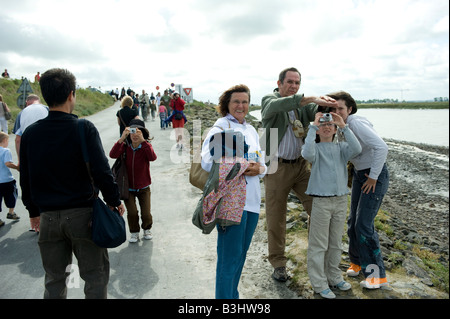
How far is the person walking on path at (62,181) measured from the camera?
2.43 meters

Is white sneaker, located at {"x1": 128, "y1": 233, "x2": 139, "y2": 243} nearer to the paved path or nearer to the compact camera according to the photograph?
the paved path

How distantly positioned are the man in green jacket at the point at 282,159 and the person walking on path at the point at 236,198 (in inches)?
32.6

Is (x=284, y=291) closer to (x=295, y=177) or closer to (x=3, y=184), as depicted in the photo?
(x=295, y=177)

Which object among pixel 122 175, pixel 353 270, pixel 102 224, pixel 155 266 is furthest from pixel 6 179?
pixel 353 270

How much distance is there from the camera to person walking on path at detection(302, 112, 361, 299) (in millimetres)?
3527

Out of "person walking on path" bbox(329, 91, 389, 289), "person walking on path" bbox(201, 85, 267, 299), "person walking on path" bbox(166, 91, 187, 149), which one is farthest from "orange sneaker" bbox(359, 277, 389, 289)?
"person walking on path" bbox(166, 91, 187, 149)

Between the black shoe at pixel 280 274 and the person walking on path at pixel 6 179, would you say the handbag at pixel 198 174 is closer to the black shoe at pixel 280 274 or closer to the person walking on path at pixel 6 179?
the black shoe at pixel 280 274

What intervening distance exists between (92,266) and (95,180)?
690 mm

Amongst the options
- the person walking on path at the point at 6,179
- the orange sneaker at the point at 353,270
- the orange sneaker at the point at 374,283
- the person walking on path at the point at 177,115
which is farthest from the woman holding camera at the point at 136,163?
the person walking on path at the point at 177,115

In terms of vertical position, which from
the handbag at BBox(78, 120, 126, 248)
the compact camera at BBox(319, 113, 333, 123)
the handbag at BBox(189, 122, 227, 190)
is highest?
the compact camera at BBox(319, 113, 333, 123)

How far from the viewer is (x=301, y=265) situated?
4250 millimetres

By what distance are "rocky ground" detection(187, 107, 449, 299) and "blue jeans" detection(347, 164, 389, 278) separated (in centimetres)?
28

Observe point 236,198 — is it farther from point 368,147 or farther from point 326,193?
point 368,147

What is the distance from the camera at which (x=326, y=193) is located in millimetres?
3539
